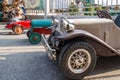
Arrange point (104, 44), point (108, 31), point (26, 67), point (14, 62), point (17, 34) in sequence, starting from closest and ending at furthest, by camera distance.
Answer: point (104, 44), point (108, 31), point (26, 67), point (14, 62), point (17, 34)

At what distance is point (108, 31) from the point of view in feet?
17.4

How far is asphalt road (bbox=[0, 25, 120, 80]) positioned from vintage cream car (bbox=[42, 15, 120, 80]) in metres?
0.30

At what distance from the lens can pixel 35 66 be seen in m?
5.75

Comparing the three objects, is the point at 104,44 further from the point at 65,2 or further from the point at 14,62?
the point at 65,2

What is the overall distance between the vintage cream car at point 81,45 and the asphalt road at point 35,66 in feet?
0.98

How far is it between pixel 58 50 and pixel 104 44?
905 mm

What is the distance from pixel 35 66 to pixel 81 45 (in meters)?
1.46

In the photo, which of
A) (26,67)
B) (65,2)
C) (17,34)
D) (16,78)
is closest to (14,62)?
(26,67)

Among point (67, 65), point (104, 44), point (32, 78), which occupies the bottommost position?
point (32, 78)

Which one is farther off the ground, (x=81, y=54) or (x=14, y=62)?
(x=81, y=54)

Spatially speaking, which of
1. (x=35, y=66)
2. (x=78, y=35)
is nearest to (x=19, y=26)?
(x=35, y=66)

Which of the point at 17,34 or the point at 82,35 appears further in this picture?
the point at 17,34

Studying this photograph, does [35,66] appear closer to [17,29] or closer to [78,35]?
[78,35]

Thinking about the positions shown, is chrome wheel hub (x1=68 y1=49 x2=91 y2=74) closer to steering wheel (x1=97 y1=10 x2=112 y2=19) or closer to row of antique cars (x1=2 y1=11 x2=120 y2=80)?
row of antique cars (x1=2 y1=11 x2=120 y2=80)
